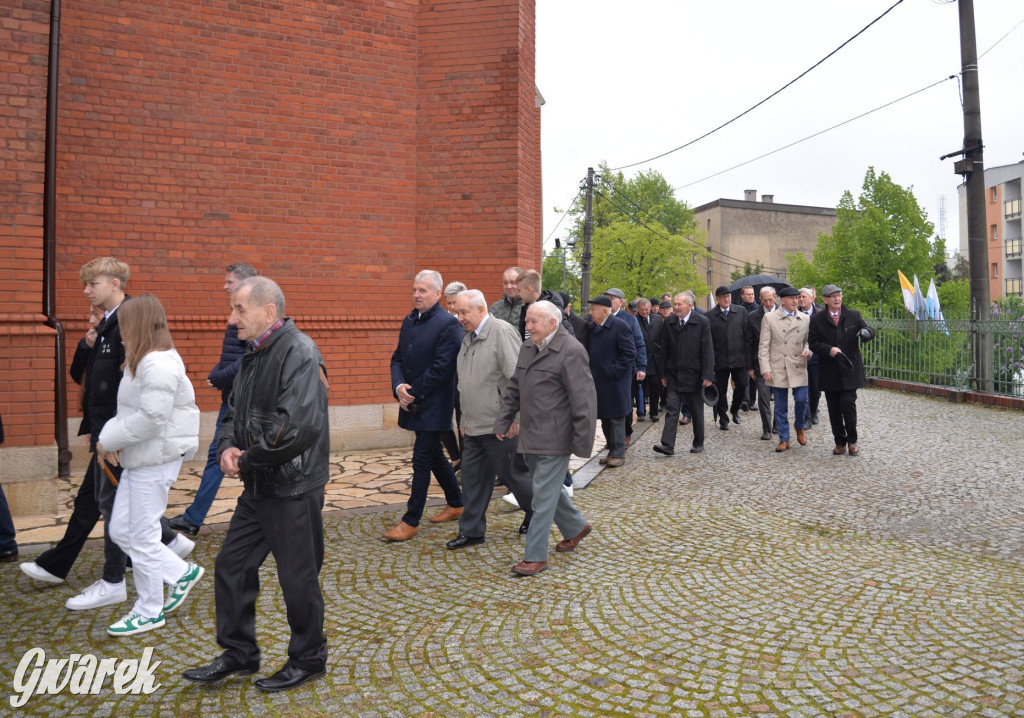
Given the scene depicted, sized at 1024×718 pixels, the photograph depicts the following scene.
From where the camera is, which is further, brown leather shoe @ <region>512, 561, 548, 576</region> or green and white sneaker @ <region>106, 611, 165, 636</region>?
brown leather shoe @ <region>512, 561, 548, 576</region>

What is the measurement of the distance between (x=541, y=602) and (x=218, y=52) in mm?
7201

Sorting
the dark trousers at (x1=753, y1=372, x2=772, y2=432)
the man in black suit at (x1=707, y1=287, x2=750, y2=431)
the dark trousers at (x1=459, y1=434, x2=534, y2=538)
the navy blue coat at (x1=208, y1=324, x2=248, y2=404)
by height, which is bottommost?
the dark trousers at (x1=459, y1=434, x2=534, y2=538)

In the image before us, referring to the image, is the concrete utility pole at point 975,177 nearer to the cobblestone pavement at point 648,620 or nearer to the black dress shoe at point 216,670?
the cobblestone pavement at point 648,620

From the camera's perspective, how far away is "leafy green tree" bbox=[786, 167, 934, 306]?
30.2m

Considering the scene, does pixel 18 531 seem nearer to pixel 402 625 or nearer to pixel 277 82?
pixel 402 625

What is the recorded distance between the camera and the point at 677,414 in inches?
368

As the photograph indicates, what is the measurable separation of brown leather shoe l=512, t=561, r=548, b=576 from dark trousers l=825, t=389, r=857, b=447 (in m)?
5.22

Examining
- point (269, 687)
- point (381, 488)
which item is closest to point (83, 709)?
point (269, 687)

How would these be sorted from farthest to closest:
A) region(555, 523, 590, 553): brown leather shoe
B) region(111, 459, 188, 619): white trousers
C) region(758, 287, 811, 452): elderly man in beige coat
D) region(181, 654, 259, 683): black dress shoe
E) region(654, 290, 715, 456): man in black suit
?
region(758, 287, 811, 452): elderly man in beige coat
region(654, 290, 715, 456): man in black suit
region(555, 523, 590, 553): brown leather shoe
region(111, 459, 188, 619): white trousers
region(181, 654, 259, 683): black dress shoe

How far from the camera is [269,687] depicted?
338 cm

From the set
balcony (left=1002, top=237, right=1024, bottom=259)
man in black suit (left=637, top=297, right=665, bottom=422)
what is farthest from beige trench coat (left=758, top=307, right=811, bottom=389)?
balcony (left=1002, top=237, right=1024, bottom=259)

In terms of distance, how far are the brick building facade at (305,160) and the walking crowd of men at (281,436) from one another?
2.52m

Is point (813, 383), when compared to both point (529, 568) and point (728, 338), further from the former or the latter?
point (529, 568)

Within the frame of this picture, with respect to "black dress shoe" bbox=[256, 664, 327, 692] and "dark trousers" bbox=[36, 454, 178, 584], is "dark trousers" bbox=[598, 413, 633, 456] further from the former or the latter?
"black dress shoe" bbox=[256, 664, 327, 692]
